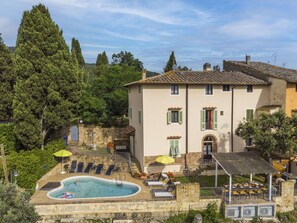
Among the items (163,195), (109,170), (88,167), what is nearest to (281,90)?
(163,195)

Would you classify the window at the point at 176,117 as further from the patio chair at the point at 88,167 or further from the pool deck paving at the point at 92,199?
the patio chair at the point at 88,167

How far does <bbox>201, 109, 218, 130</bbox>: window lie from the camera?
1014 inches

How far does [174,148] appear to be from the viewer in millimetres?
25172

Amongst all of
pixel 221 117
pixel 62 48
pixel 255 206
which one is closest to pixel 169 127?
pixel 221 117

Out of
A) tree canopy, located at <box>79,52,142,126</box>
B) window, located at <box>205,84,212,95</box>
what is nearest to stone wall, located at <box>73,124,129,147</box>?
tree canopy, located at <box>79,52,142,126</box>

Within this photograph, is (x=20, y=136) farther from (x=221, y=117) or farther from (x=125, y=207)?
(x=221, y=117)

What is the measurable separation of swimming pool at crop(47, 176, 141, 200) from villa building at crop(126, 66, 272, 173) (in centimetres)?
383

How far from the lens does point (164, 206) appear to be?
18328mm

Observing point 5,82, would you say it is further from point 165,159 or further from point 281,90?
point 281,90

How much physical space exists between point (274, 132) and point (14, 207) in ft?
64.2

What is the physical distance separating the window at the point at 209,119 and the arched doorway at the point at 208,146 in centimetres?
114

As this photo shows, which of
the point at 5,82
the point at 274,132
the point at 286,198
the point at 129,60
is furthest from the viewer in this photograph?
the point at 129,60

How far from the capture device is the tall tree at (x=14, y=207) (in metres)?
12.2

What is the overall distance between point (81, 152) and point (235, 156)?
1738cm
